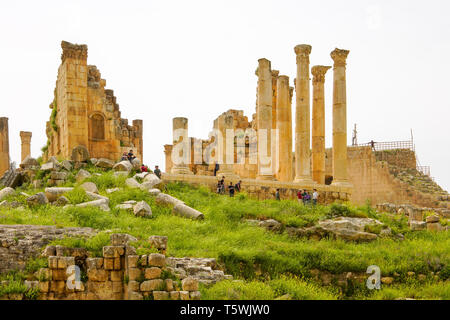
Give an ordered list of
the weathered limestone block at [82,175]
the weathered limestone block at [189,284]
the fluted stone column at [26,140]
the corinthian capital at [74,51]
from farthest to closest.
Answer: the fluted stone column at [26,140], the corinthian capital at [74,51], the weathered limestone block at [82,175], the weathered limestone block at [189,284]

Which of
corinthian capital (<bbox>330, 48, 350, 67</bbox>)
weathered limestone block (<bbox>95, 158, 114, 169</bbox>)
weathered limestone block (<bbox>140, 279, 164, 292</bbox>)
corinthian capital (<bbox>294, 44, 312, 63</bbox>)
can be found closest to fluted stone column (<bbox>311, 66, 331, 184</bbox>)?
corinthian capital (<bbox>330, 48, 350, 67</bbox>)

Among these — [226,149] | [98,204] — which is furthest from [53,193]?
[226,149]

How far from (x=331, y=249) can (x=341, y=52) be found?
14.4 meters

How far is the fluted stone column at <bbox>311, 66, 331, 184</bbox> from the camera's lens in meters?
29.4

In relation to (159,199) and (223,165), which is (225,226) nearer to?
(159,199)

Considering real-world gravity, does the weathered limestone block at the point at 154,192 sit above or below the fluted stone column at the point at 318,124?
below

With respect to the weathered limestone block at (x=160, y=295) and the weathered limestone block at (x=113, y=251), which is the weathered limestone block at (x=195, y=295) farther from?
the weathered limestone block at (x=113, y=251)

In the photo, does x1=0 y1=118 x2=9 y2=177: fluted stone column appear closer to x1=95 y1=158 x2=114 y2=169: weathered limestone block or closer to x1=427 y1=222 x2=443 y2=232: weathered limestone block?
x1=95 y1=158 x2=114 y2=169: weathered limestone block

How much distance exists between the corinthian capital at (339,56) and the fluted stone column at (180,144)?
8.70 meters

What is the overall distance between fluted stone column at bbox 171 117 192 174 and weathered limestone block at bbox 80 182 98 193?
17.5 feet

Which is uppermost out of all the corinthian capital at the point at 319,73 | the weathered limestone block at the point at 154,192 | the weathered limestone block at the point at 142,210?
the corinthian capital at the point at 319,73

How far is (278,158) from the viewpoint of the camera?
101ft

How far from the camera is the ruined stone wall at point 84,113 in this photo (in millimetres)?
24812

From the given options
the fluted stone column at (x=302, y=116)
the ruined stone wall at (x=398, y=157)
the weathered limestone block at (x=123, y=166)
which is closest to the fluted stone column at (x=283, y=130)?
the fluted stone column at (x=302, y=116)
